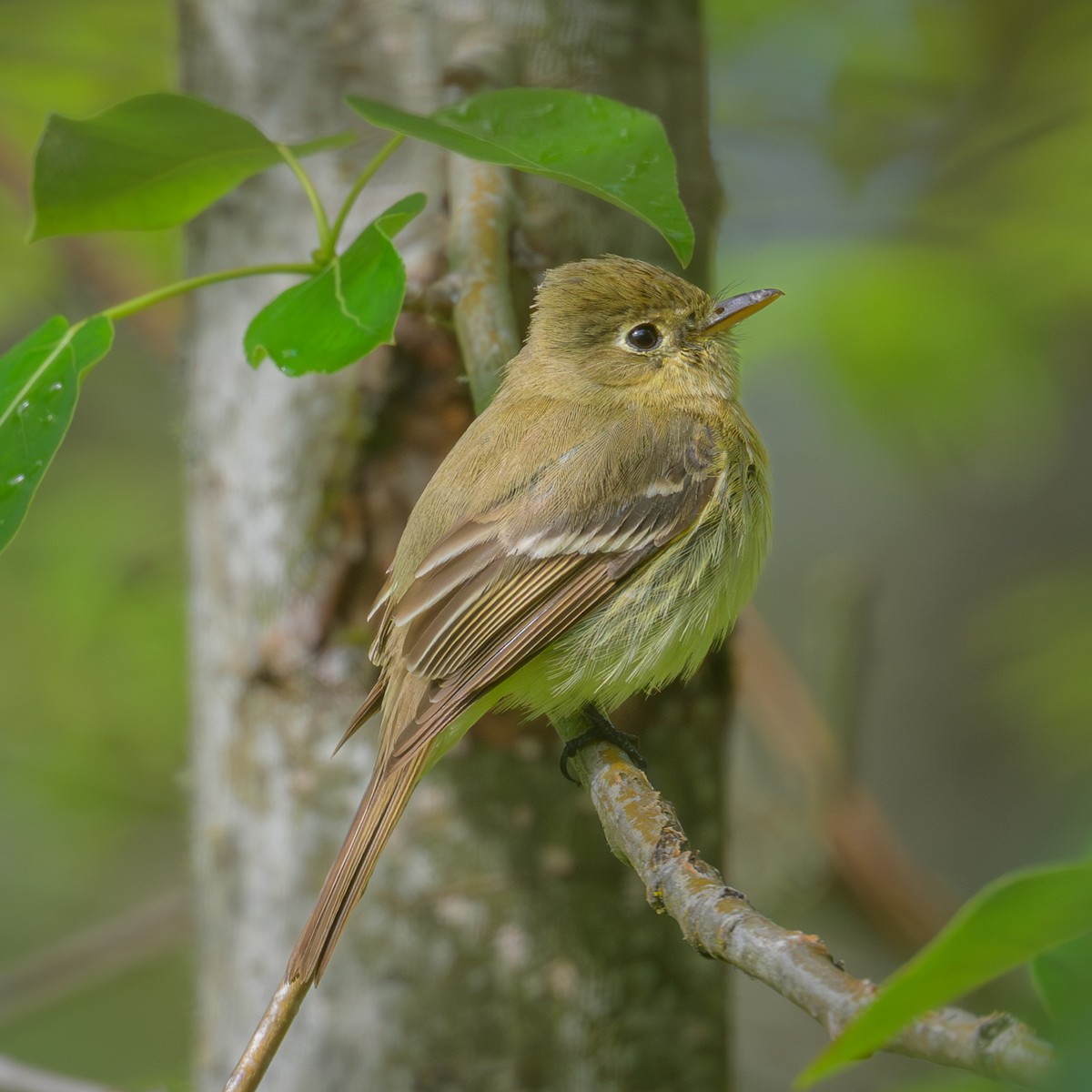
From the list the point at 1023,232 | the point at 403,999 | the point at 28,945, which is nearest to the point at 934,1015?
the point at 403,999

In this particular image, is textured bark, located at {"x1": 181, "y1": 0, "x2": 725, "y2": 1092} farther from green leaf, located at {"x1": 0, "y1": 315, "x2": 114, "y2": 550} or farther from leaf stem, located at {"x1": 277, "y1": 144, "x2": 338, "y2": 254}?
green leaf, located at {"x1": 0, "y1": 315, "x2": 114, "y2": 550}

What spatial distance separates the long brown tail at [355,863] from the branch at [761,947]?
1.25 ft

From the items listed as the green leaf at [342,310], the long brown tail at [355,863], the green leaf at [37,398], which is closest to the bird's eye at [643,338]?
the green leaf at [342,310]

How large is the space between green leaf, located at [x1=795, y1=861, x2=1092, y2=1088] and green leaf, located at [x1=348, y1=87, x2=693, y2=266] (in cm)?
114

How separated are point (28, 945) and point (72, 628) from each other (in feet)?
8.69

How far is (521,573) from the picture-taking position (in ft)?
8.21

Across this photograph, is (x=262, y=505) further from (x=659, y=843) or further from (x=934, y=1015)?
(x=934, y=1015)

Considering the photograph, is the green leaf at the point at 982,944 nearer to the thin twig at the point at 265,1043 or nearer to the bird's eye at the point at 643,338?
the thin twig at the point at 265,1043

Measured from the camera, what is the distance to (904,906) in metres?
4.21

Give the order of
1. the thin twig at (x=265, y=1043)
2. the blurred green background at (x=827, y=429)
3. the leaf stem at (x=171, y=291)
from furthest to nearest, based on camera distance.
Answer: the blurred green background at (x=827, y=429) < the leaf stem at (x=171, y=291) < the thin twig at (x=265, y=1043)

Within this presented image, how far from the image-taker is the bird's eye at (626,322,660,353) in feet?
9.64

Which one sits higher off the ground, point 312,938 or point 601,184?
point 601,184

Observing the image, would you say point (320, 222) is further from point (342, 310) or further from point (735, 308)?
point (735, 308)

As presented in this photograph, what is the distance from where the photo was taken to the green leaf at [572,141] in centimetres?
186
